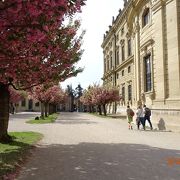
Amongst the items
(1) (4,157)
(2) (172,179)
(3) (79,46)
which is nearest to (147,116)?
(3) (79,46)

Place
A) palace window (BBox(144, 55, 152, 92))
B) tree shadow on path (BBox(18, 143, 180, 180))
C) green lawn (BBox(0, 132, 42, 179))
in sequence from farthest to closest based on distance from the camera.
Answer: palace window (BBox(144, 55, 152, 92)) < green lawn (BBox(0, 132, 42, 179)) < tree shadow on path (BBox(18, 143, 180, 180))

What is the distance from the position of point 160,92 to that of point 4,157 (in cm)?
1596

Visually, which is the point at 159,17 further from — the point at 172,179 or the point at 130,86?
the point at 130,86

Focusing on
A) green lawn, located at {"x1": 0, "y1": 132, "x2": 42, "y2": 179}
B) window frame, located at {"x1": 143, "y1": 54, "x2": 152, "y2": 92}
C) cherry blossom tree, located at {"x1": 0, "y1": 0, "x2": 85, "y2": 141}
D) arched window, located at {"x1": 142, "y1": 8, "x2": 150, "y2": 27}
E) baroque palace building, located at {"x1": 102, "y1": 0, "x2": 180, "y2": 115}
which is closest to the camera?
cherry blossom tree, located at {"x1": 0, "y1": 0, "x2": 85, "y2": 141}

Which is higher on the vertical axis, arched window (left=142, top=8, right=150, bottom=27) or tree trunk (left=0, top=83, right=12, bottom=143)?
arched window (left=142, top=8, right=150, bottom=27)

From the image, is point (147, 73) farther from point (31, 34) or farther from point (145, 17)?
point (31, 34)

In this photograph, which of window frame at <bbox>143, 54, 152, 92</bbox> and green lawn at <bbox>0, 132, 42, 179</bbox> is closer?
green lawn at <bbox>0, 132, 42, 179</bbox>

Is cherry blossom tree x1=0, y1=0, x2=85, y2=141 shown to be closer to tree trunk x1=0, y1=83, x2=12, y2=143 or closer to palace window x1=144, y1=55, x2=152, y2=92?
tree trunk x1=0, y1=83, x2=12, y2=143

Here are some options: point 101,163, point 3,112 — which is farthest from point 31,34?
point 3,112

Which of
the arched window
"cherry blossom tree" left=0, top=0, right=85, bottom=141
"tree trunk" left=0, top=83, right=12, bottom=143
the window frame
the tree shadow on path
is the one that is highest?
the arched window

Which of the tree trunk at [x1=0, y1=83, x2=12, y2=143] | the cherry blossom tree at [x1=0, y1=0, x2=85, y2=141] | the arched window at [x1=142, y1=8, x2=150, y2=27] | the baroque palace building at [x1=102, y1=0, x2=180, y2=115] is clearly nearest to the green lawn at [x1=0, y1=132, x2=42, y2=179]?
the tree trunk at [x1=0, y1=83, x2=12, y2=143]

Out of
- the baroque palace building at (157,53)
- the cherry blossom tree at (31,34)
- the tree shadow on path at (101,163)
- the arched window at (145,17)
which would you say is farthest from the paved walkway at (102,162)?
the arched window at (145,17)

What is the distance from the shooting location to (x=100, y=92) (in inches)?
2087

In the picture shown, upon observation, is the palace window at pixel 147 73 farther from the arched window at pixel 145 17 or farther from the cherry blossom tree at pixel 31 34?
the cherry blossom tree at pixel 31 34
